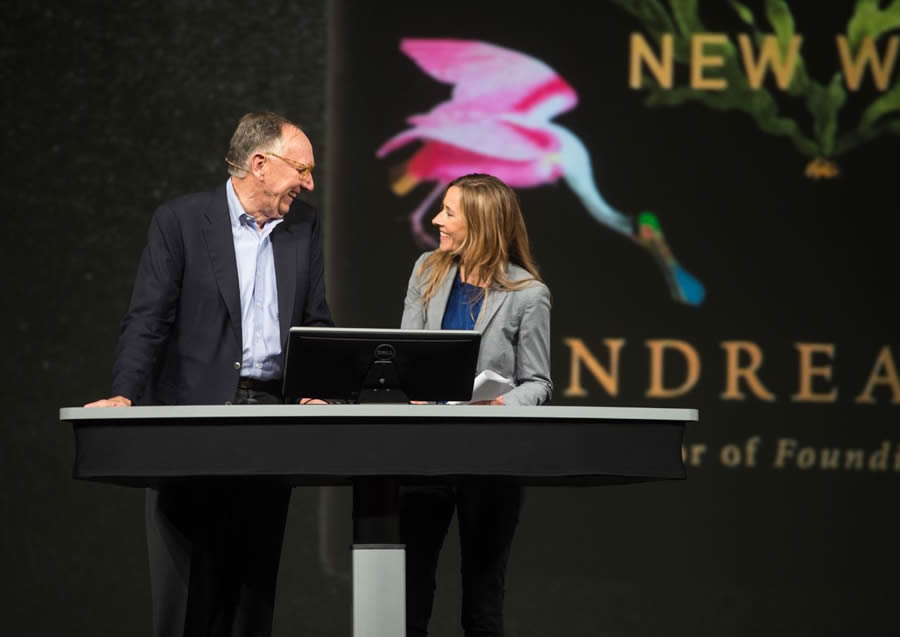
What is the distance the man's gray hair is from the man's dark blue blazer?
0.11m

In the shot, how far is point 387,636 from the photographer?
2.17 m

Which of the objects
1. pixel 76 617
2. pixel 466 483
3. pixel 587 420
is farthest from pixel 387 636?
pixel 76 617

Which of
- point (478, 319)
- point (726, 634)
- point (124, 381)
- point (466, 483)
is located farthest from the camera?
point (726, 634)

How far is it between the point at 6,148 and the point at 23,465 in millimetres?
1173

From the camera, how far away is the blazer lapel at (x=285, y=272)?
293cm

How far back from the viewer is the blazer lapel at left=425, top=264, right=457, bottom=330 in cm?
297

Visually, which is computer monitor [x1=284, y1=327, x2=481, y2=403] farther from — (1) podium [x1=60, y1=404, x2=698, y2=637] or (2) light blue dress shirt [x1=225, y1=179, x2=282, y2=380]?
(2) light blue dress shirt [x1=225, y1=179, x2=282, y2=380]

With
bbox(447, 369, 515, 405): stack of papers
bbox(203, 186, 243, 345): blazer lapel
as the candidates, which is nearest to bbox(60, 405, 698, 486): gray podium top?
bbox(447, 369, 515, 405): stack of papers

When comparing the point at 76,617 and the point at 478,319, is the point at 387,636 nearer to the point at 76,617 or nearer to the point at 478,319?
the point at 478,319

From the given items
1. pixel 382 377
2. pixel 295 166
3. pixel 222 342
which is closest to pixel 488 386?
pixel 382 377

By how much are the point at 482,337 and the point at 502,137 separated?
188 centimetres

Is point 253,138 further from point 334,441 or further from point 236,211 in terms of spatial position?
point 334,441

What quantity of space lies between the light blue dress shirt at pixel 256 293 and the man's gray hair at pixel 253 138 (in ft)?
0.18

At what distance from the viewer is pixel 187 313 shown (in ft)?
9.34
